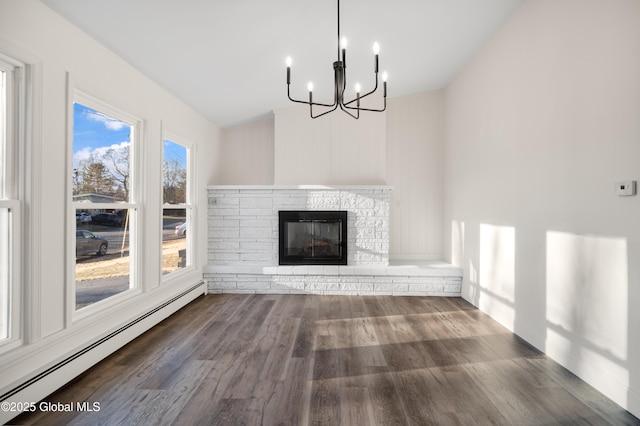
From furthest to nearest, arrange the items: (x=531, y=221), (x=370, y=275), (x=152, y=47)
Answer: (x=370, y=275) → (x=531, y=221) → (x=152, y=47)

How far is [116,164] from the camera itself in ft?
9.55

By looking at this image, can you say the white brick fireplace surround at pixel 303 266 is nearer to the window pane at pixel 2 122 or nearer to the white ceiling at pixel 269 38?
the white ceiling at pixel 269 38

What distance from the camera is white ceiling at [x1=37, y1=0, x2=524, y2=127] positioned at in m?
2.40

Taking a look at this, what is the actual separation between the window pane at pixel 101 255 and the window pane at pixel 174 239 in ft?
1.99

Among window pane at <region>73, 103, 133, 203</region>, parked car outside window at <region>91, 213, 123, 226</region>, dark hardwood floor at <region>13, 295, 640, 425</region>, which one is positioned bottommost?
dark hardwood floor at <region>13, 295, 640, 425</region>

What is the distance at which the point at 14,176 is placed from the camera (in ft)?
6.43

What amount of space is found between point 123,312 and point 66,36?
2.13 meters

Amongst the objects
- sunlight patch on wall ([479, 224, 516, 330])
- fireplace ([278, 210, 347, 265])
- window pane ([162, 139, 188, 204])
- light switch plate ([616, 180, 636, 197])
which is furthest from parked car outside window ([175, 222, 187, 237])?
light switch plate ([616, 180, 636, 197])

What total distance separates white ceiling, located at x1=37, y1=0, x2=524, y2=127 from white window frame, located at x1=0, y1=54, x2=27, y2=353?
1.84 feet

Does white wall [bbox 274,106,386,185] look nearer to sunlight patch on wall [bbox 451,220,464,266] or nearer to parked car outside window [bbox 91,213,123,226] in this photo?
sunlight patch on wall [bbox 451,220,464,266]

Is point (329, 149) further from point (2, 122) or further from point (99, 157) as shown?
point (2, 122)

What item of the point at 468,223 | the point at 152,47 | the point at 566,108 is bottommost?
the point at 468,223

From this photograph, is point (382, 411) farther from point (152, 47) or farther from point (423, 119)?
point (423, 119)

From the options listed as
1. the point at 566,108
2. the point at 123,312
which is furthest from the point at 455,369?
the point at 123,312
